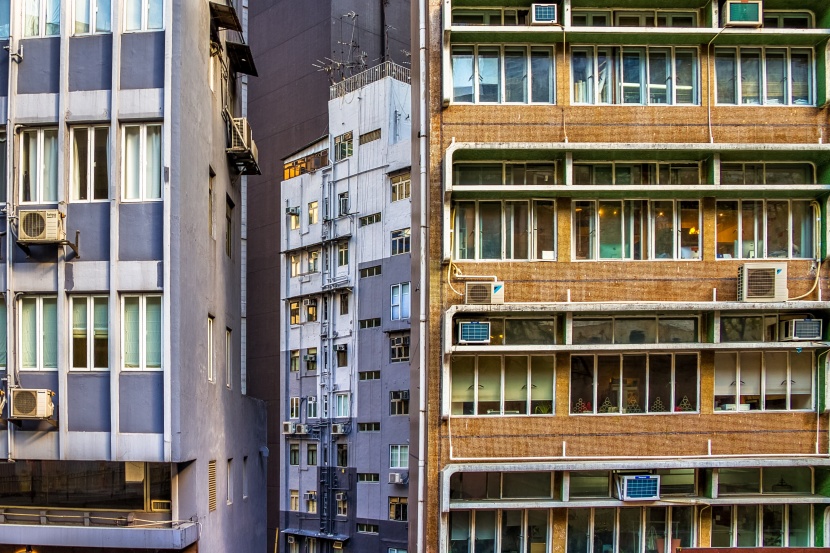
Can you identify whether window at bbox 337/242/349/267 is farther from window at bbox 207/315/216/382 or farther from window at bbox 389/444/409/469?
window at bbox 207/315/216/382

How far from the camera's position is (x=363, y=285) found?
46.7m

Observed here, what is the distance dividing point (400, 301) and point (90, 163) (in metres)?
26.5

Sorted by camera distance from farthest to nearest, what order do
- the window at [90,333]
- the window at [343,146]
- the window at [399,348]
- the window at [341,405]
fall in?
the window at [343,146]
the window at [341,405]
the window at [399,348]
the window at [90,333]

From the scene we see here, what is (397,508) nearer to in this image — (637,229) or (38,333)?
(637,229)

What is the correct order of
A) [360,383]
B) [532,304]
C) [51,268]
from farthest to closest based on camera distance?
[360,383]
[532,304]
[51,268]

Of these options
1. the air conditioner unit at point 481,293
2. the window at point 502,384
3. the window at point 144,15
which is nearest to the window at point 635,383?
the window at point 502,384

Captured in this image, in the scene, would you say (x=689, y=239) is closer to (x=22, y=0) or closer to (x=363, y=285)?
(x=22, y=0)

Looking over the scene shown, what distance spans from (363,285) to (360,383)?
17.0ft

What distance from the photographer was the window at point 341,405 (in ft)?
156

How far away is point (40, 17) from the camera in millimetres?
19562

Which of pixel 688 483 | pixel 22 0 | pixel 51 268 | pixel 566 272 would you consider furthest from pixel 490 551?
pixel 22 0

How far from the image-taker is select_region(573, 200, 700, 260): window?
21703 mm

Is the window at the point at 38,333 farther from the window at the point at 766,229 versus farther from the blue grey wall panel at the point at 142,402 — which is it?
the window at the point at 766,229

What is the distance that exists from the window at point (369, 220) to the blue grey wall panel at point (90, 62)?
2749 centimetres
